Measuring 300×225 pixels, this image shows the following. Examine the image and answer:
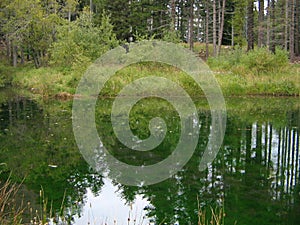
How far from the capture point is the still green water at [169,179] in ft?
17.4

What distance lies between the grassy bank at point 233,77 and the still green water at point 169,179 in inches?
255

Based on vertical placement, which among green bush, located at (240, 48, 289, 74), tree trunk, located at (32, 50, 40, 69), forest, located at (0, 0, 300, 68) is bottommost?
green bush, located at (240, 48, 289, 74)

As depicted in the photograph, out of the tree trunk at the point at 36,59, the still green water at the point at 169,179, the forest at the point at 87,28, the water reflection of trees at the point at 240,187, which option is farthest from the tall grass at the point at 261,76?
the tree trunk at the point at 36,59

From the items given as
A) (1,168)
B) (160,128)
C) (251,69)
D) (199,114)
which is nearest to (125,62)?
(251,69)

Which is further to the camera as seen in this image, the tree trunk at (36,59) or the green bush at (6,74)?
the tree trunk at (36,59)

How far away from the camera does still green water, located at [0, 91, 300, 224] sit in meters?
5.32

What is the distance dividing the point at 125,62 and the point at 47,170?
48.8 ft

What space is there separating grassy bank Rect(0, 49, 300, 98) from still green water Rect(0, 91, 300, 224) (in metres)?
6.48

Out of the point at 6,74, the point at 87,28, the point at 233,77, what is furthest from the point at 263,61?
the point at 6,74

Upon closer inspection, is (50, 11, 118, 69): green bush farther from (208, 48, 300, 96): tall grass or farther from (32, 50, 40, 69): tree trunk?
(208, 48, 300, 96): tall grass

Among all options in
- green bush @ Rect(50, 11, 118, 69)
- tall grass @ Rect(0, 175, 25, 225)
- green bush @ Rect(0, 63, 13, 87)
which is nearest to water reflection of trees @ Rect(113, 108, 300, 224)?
tall grass @ Rect(0, 175, 25, 225)

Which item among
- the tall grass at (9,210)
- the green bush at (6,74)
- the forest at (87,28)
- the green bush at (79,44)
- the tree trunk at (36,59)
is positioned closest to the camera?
the tall grass at (9,210)

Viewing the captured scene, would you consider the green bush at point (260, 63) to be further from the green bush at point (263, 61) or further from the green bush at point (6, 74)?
the green bush at point (6, 74)

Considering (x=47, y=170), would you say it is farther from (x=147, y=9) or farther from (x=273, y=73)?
(x=147, y=9)
